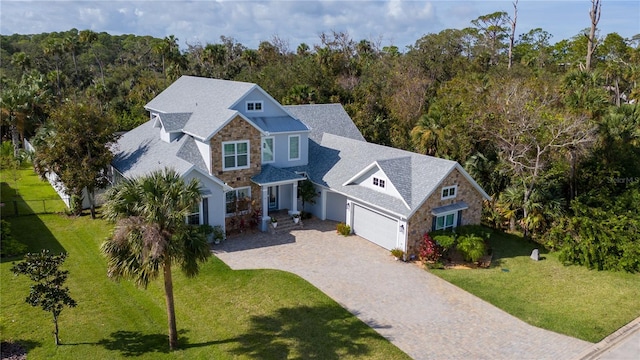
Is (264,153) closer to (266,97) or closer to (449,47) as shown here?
(266,97)

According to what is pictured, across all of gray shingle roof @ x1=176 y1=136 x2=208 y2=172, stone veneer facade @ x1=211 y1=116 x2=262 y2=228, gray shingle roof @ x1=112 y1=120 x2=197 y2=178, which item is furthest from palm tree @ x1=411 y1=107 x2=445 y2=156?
gray shingle roof @ x1=112 y1=120 x2=197 y2=178

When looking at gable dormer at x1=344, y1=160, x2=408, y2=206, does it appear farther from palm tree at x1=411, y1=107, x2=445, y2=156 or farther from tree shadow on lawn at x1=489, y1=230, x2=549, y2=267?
palm tree at x1=411, y1=107, x2=445, y2=156

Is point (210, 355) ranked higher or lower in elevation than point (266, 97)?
lower

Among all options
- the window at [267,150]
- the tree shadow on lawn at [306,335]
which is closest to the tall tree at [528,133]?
the window at [267,150]

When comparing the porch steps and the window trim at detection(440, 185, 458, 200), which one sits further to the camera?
the porch steps

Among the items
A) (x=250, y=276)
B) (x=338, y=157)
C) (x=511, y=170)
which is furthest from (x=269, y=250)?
(x=511, y=170)

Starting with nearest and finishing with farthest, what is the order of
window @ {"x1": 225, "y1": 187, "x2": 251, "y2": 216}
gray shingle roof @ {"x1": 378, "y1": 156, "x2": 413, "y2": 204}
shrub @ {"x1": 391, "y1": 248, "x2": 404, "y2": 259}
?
shrub @ {"x1": 391, "y1": 248, "x2": 404, "y2": 259} → gray shingle roof @ {"x1": 378, "y1": 156, "x2": 413, "y2": 204} → window @ {"x1": 225, "y1": 187, "x2": 251, "y2": 216}

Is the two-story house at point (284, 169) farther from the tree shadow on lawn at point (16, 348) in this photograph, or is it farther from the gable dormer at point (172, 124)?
the tree shadow on lawn at point (16, 348)

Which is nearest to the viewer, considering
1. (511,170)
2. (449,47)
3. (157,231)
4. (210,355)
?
(157,231)
